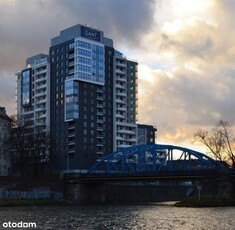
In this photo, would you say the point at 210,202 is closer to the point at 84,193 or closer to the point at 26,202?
the point at 26,202

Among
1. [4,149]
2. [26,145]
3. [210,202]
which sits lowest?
[210,202]

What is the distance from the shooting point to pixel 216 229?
51125 millimetres

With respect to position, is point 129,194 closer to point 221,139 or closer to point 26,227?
point 221,139

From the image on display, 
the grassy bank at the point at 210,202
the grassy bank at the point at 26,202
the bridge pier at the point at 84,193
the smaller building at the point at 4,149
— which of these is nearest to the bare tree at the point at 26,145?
the smaller building at the point at 4,149

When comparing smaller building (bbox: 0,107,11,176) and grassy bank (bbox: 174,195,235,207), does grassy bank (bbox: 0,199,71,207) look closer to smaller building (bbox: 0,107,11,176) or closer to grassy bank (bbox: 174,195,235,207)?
grassy bank (bbox: 174,195,235,207)

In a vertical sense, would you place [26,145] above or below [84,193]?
above

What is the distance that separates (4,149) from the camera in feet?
491

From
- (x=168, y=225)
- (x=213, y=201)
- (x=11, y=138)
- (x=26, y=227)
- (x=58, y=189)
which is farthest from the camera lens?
(x=11, y=138)

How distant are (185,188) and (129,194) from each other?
100ft

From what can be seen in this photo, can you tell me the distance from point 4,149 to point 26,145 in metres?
6.54

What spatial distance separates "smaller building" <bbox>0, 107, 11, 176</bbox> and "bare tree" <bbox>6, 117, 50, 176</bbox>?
187cm

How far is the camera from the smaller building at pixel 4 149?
150 m

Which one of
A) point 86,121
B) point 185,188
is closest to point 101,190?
point 185,188

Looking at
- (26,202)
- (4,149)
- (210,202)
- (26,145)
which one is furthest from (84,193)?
(210,202)
